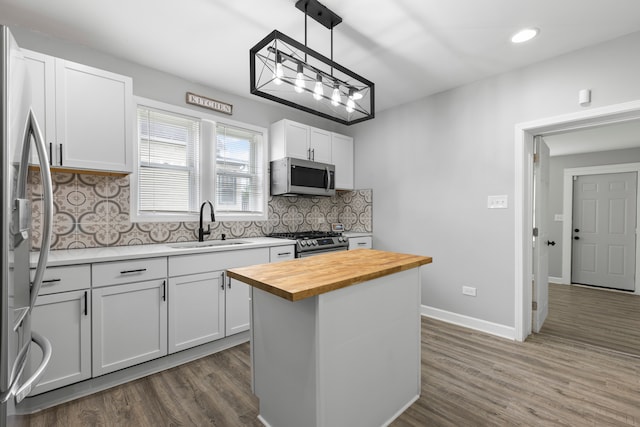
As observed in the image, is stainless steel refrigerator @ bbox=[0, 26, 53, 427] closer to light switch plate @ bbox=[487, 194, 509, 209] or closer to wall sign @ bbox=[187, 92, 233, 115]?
wall sign @ bbox=[187, 92, 233, 115]

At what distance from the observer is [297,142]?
365 cm

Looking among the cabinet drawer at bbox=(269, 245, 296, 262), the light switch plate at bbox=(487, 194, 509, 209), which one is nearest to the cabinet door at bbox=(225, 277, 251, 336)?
the cabinet drawer at bbox=(269, 245, 296, 262)

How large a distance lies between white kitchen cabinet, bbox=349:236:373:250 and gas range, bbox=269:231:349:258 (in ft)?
0.36

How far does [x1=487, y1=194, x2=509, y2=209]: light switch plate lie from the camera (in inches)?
113

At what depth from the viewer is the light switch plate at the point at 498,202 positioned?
9.46 feet

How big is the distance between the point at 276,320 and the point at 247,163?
2.44m

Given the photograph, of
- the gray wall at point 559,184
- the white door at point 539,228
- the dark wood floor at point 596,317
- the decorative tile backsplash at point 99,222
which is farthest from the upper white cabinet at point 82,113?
the gray wall at point 559,184

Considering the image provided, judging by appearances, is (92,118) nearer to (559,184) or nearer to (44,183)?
(44,183)

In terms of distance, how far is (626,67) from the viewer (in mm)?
2268

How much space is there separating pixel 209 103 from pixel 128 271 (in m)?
1.93

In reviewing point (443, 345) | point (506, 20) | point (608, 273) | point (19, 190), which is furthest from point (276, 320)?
point (608, 273)

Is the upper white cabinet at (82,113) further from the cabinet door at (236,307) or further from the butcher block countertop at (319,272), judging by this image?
the butcher block countertop at (319,272)

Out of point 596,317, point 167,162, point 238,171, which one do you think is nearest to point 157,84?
point 167,162

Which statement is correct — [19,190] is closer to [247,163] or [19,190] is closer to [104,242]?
[104,242]
